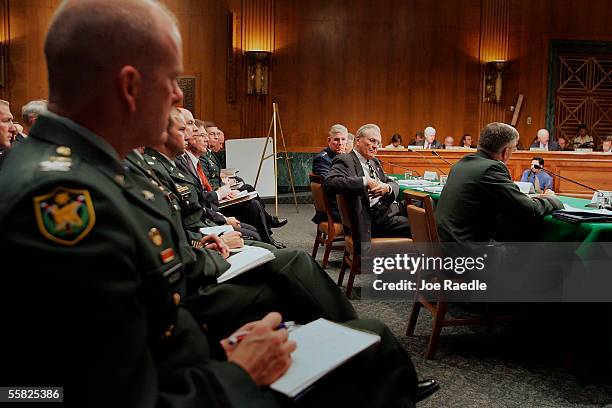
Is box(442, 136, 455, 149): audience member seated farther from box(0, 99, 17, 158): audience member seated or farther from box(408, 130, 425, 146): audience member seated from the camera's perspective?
box(0, 99, 17, 158): audience member seated

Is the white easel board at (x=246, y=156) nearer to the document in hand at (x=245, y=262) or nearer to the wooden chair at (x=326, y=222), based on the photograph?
the wooden chair at (x=326, y=222)

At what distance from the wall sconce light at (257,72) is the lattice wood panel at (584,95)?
5.81m

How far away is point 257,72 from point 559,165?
5677 mm

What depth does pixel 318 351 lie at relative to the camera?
1206 mm

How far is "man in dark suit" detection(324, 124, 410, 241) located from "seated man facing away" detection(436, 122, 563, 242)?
81 cm

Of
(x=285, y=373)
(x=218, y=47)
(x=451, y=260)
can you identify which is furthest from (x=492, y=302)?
(x=218, y=47)

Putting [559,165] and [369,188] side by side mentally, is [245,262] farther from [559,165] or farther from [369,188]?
[559,165]

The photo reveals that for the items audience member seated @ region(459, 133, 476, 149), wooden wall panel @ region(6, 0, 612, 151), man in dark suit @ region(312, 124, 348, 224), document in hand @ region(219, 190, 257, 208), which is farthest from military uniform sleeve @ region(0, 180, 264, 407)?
audience member seated @ region(459, 133, 476, 149)

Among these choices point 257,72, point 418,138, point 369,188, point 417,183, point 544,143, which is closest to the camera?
point 369,188

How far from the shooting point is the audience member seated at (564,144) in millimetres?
10372

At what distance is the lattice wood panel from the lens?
11.1 meters

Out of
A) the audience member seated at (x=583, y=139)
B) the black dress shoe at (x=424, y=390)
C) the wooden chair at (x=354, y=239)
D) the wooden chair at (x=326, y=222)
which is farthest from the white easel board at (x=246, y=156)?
the black dress shoe at (x=424, y=390)

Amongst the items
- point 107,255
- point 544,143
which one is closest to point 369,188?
Result: point 107,255

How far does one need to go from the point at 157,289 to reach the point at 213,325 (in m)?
0.73
